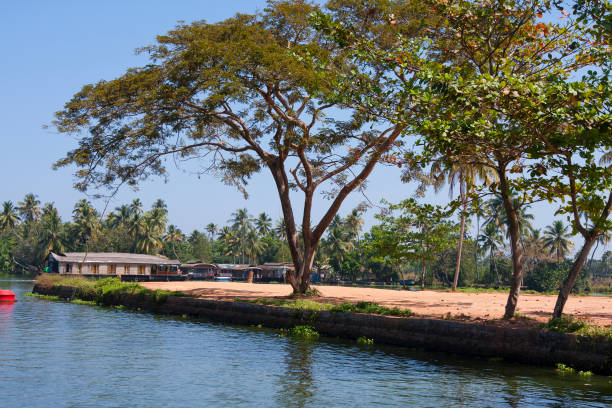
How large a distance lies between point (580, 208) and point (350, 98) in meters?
6.97

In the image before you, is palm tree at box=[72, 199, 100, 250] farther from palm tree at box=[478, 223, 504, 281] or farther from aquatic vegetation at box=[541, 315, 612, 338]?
aquatic vegetation at box=[541, 315, 612, 338]

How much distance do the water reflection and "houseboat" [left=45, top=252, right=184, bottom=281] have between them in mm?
46560

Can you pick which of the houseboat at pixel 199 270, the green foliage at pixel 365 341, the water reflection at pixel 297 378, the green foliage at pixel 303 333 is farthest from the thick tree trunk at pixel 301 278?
the houseboat at pixel 199 270

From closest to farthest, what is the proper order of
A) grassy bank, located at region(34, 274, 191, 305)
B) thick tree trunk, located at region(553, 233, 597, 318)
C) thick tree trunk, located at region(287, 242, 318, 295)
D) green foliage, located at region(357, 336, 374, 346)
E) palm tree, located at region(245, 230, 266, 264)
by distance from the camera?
thick tree trunk, located at region(553, 233, 597, 318) → green foliage, located at region(357, 336, 374, 346) → thick tree trunk, located at region(287, 242, 318, 295) → grassy bank, located at region(34, 274, 191, 305) → palm tree, located at region(245, 230, 266, 264)

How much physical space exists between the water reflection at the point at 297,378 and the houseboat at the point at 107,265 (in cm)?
4656

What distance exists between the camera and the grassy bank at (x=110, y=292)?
99.7 ft

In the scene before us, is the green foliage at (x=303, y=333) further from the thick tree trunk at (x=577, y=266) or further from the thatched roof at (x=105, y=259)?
the thatched roof at (x=105, y=259)

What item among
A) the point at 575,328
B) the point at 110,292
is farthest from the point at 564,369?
the point at 110,292

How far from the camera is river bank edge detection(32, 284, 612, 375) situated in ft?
47.2

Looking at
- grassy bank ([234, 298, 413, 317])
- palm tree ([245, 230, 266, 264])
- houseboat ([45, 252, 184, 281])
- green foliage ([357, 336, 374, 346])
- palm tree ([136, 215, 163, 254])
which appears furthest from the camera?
palm tree ([245, 230, 266, 264])

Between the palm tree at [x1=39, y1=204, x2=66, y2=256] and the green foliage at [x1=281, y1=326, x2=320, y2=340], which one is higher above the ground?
the palm tree at [x1=39, y1=204, x2=66, y2=256]

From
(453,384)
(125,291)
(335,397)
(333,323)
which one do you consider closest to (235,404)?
(335,397)

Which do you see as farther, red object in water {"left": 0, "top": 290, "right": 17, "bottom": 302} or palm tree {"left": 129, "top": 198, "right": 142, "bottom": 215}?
palm tree {"left": 129, "top": 198, "right": 142, "bottom": 215}

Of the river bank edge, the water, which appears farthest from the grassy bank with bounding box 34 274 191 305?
the water
